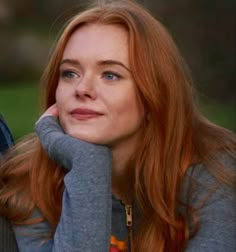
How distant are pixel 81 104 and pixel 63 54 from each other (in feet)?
0.69

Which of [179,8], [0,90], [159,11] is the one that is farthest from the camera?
[0,90]

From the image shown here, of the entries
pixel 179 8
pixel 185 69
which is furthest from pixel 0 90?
pixel 185 69

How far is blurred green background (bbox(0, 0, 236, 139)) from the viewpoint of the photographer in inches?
321

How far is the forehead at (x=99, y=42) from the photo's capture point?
7.50 feet

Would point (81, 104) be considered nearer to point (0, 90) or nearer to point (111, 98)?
point (111, 98)

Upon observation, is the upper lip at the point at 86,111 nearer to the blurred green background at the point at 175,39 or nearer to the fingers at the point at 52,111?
the fingers at the point at 52,111

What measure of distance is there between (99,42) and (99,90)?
140 mm

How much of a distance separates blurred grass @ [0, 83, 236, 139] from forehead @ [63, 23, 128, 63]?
13.4ft

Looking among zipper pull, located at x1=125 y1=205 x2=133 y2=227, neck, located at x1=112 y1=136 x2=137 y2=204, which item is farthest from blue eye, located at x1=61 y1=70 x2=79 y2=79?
zipper pull, located at x1=125 y1=205 x2=133 y2=227

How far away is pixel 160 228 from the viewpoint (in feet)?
7.76

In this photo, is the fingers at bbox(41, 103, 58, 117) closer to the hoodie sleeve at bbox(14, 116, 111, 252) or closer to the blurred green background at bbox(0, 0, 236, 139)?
the hoodie sleeve at bbox(14, 116, 111, 252)

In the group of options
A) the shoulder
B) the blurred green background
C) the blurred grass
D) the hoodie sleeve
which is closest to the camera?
the hoodie sleeve

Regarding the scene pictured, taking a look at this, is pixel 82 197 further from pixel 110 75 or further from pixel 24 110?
pixel 24 110

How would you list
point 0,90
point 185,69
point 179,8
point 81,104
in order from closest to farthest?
point 81,104
point 185,69
point 179,8
point 0,90
